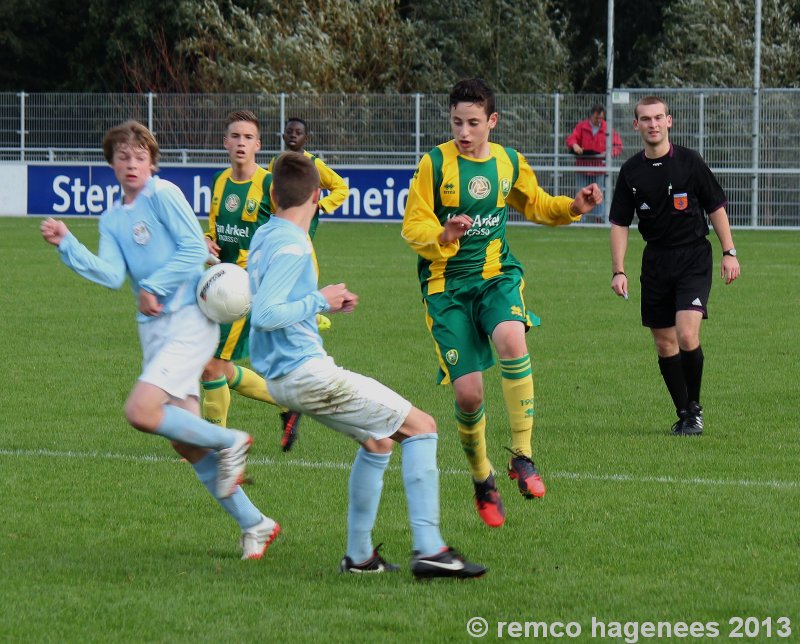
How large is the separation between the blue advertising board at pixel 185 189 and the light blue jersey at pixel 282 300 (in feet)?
73.2

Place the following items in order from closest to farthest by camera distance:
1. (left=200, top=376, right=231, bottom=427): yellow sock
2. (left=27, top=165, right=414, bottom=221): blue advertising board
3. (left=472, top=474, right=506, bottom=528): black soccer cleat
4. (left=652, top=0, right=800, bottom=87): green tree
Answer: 1. (left=472, top=474, right=506, bottom=528): black soccer cleat
2. (left=200, top=376, right=231, bottom=427): yellow sock
3. (left=27, top=165, right=414, bottom=221): blue advertising board
4. (left=652, top=0, right=800, bottom=87): green tree

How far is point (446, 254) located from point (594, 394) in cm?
379

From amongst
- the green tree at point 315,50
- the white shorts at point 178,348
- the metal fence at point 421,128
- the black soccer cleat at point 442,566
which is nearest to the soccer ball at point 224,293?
the white shorts at point 178,348

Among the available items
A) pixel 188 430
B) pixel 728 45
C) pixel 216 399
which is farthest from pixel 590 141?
pixel 188 430

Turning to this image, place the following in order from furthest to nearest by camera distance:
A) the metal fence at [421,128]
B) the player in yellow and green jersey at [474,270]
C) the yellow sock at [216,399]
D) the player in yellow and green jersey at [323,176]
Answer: the metal fence at [421,128]
the player in yellow and green jersey at [323,176]
the yellow sock at [216,399]
the player in yellow and green jersey at [474,270]

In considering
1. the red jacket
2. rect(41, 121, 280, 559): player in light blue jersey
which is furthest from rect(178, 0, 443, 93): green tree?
rect(41, 121, 280, 559): player in light blue jersey

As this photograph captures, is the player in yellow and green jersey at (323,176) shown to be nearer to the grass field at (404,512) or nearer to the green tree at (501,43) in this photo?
the grass field at (404,512)

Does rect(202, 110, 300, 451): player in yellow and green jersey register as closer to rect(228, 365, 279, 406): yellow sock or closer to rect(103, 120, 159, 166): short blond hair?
rect(228, 365, 279, 406): yellow sock

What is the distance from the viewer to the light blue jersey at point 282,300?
214 inches

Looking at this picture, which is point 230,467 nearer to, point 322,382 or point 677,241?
point 322,382

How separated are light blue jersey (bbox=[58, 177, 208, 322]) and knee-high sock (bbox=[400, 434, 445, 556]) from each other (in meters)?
1.21

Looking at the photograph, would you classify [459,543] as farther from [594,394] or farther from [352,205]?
[352,205]

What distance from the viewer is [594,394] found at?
34.8 feet

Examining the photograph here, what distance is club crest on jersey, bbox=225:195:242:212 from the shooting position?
9555 millimetres
